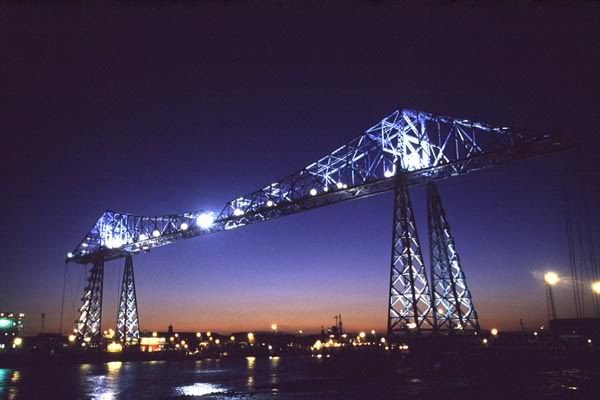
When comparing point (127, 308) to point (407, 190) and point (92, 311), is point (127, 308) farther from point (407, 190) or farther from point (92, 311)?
point (407, 190)

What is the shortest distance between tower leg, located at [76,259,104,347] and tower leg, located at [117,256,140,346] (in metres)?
2.89

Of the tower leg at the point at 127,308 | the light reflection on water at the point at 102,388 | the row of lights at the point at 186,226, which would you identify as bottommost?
the light reflection on water at the point at 102,388

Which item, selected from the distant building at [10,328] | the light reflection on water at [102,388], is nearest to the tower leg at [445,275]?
the light reflection on water at [102,388]

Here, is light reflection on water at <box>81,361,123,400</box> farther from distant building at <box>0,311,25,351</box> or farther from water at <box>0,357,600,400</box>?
distant building at <box>0,311,25,351</box>

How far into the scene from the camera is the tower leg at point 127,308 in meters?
67.2

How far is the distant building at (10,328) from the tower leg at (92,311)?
81.1 feet

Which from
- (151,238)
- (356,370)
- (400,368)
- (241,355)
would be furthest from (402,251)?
(241,355)

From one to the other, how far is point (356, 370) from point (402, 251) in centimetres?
1149

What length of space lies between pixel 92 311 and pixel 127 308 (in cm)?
498

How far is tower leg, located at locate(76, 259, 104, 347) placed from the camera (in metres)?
66.9

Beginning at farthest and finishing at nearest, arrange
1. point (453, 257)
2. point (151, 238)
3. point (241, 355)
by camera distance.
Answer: point (241, 355)
point (151, 238)
point (453, 257)

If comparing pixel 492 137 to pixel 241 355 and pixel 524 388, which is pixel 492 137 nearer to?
pixel 524 388

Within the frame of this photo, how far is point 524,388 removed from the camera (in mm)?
24625

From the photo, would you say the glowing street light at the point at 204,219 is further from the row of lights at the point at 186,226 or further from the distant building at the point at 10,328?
the distant building at the point at 10,328
